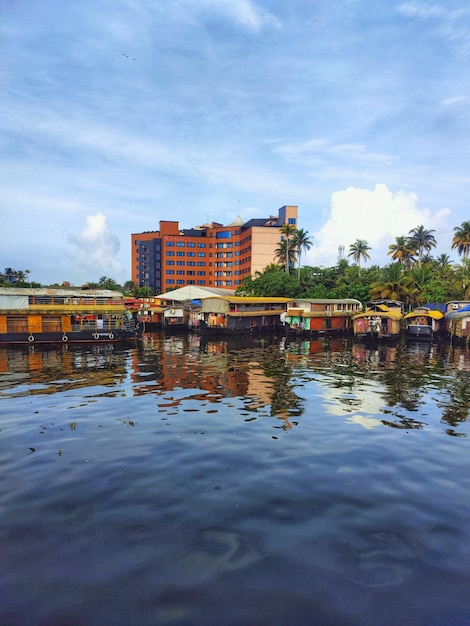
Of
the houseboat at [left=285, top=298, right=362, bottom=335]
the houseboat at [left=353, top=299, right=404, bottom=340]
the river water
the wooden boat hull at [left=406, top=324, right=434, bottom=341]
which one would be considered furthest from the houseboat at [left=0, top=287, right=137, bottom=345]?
the wooden boat hull at [left=406, top=324, right=434, bottom=341]


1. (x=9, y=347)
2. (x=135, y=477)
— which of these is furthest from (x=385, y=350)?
(x=9, y=347)

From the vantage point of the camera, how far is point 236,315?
55.2 m

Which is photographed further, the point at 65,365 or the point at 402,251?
the point at 402,251

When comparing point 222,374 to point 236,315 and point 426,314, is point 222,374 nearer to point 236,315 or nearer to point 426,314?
point 236,315

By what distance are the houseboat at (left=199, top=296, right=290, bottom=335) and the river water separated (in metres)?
35.2

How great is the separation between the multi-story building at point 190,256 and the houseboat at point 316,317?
64.4 metres

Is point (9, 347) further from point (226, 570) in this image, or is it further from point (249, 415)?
point (226, 570)

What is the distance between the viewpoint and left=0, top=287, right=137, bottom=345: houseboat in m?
41.7

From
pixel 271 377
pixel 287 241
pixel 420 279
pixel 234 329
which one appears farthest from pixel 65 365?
pixel 287 241

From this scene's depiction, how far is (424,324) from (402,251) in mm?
34628

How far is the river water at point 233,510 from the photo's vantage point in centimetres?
607

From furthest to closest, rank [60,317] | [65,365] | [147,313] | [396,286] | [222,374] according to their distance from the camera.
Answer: [147,313], [396,286], [60,317], [65,365], [222,374]

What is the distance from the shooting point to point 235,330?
179ft

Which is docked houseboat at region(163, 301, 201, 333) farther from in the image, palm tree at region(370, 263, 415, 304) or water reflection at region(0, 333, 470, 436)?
palm tree at region(370, 263, 415, 304)
